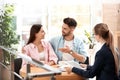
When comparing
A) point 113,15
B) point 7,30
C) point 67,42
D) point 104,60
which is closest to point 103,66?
point 104,60

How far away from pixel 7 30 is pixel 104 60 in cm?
286

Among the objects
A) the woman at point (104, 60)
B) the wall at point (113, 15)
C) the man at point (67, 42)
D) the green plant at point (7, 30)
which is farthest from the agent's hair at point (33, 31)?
the wall at point (113, 15)

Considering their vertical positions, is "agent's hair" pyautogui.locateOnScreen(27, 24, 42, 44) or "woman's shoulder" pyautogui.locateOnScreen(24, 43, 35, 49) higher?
"agent's hair" pyautogui.locateOnScreen(27, 24, 42, 44)

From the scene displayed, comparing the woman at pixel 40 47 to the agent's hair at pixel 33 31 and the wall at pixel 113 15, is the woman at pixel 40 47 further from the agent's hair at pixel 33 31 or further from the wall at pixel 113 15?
the wall at pixel 113 15

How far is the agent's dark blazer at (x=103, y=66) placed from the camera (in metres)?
2.87

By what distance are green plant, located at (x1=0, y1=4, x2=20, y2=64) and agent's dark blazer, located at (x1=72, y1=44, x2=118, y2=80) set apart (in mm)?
2625

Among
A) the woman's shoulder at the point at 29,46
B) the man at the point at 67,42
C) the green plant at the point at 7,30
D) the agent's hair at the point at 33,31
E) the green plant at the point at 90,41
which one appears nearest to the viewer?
Answer: the woman's shoulder at the point at 29,46

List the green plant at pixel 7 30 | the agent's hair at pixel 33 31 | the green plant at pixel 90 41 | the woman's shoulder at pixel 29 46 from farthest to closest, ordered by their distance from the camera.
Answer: the green plant at pixel 90 41
the green plant at pixel 7 30
the agent's hair at pixel 33 31
the woman's shoulder at pixel 29 46

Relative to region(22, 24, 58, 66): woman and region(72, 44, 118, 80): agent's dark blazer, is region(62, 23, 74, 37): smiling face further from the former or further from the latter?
region(72, 44, 118, 80): agent's dark blazer

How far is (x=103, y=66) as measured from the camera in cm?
290

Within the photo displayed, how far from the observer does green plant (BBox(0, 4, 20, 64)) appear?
205 inches

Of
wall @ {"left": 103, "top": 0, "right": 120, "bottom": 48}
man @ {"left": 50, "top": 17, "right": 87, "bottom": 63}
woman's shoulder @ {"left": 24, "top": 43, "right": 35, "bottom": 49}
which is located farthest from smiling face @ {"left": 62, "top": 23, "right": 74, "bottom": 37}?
wall @ {"left": 103, "top": 0, "right": 120, "bottom": 48}

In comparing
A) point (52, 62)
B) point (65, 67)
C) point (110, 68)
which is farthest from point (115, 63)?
point (52, 62)

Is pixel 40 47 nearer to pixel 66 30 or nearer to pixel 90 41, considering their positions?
Answer: pixel 66 30
